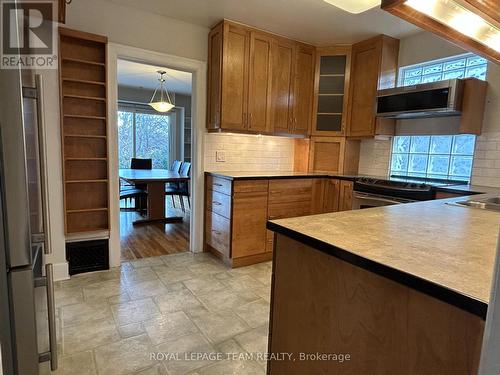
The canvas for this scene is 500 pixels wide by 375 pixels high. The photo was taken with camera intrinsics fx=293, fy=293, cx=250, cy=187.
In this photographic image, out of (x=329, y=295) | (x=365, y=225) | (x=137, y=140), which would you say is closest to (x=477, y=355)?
(x=329, y=295)

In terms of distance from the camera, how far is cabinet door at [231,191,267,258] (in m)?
2.93

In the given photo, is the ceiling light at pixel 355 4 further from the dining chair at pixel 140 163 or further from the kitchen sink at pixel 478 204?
the dining chair at pixel 140 163

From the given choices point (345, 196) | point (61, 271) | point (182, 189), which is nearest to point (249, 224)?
point (345, 196)

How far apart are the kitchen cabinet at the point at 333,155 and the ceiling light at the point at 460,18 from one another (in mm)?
2539

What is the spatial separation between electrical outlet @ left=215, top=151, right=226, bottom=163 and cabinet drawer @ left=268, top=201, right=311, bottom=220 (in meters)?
0.82

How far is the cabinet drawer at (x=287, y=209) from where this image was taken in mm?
3154

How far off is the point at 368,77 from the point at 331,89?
437 mm

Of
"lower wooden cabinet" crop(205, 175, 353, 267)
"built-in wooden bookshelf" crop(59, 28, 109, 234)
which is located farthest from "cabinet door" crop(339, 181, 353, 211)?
"built-in wooden bookshelf" crop(59, 28, 109, 234)

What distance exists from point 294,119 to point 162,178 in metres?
2.12

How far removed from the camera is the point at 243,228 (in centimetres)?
298

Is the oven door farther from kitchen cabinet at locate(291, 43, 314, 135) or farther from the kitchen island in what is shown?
the kitchen island

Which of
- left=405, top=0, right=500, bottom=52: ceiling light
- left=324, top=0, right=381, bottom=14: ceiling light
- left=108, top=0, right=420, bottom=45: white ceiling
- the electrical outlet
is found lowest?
the electrical outlet

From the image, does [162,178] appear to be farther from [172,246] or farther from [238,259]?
[238,259]

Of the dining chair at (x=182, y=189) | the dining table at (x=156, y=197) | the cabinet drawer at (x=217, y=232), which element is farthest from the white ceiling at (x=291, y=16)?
the dining chair at (x=182, y=189)
